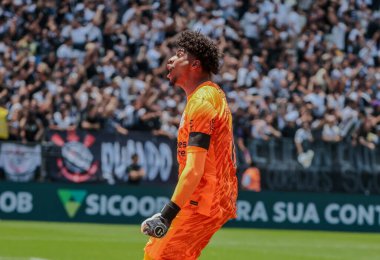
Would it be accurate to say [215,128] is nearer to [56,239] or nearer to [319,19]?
[56,239]

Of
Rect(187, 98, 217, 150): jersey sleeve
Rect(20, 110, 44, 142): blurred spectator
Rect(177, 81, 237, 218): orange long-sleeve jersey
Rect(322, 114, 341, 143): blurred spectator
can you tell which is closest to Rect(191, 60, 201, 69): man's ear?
Rect(177, 81, 237, 218): orange long-sleeve jersey

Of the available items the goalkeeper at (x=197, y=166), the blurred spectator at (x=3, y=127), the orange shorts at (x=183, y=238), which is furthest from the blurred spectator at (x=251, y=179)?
the orange shorts at (x=183, y=238)

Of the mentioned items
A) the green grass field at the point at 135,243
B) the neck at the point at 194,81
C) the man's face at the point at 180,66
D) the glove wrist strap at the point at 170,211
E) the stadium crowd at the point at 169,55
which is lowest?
the green grass field at the point at 135,243

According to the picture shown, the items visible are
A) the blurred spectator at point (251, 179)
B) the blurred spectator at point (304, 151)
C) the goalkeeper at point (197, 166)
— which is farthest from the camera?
the blurred spectator at point (304, 151)

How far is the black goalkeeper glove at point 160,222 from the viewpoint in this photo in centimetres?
636

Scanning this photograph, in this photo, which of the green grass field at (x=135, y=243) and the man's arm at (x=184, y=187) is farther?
the green grass field at (x=135, y=243)

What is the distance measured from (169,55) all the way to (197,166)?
18295mm

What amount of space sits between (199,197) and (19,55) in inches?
690

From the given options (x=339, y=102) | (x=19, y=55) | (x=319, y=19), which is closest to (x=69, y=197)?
(x=19, y=55)

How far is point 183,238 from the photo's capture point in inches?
262

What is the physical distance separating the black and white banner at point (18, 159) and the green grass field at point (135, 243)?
1.16 metres

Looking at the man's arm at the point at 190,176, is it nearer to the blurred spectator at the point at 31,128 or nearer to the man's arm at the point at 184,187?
the man's arm at the point at 184,187

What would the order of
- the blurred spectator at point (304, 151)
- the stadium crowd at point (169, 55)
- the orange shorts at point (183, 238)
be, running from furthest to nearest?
1. the stadium crowd at point (169, 55)
2. the blurred spectator at point (304, 151)
3. the orange shorts at point (183, 238)

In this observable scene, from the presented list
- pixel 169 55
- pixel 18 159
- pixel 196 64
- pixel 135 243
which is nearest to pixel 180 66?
pixel 196 64
